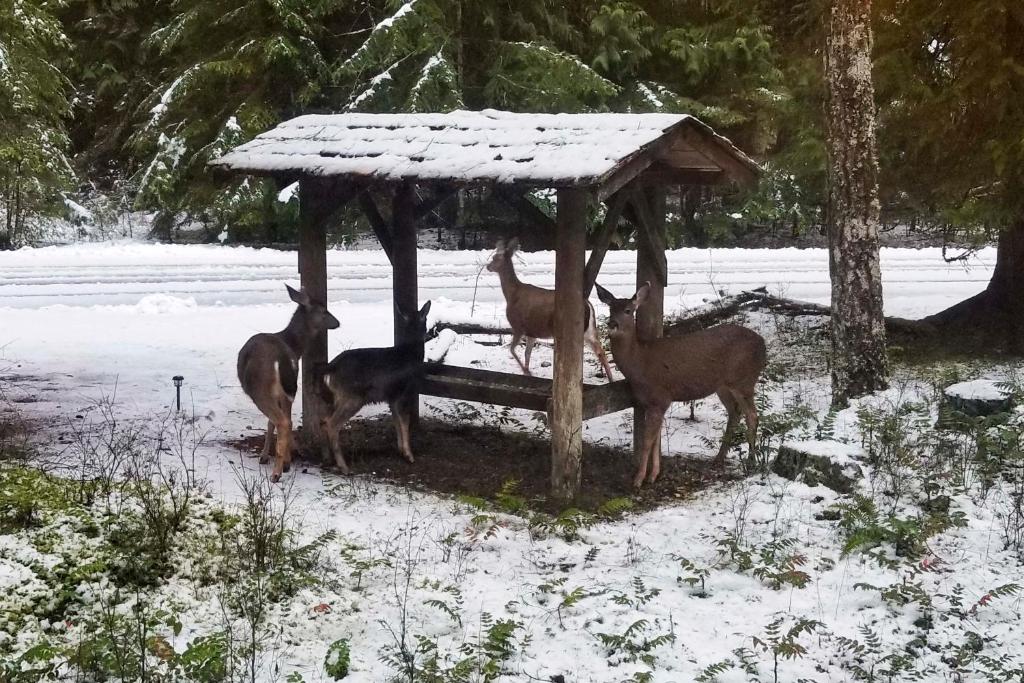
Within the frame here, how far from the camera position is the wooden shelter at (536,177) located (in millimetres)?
Answer: 7608

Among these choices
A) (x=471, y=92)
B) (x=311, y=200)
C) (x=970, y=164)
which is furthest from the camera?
(x=471, y=92)

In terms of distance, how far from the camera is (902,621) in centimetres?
607

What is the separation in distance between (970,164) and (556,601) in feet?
27.7

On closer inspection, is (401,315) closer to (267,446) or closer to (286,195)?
(267,446)

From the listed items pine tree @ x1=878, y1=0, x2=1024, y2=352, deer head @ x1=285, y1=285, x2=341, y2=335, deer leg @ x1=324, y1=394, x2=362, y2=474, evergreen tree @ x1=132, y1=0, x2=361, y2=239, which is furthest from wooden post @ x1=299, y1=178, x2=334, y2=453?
evergreen tree @ x1=132, y1=0, x2=361, y2=239

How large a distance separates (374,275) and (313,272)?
1091cm

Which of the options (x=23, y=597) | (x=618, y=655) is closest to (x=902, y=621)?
(x=618, y=655)

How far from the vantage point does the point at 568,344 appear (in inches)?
316

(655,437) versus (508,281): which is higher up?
(508,281)

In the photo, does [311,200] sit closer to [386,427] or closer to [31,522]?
[386,427]

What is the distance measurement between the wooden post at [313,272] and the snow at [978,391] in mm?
5731

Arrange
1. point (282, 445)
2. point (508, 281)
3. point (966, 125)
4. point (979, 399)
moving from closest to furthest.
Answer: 1. point (282, 445)
2. point (979, 399)
3. point (966, 125)
4. point (508, 281)

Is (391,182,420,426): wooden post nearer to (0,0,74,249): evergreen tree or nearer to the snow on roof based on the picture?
the snow on roof

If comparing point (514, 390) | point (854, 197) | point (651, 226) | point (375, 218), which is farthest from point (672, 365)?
point (375, 218)
